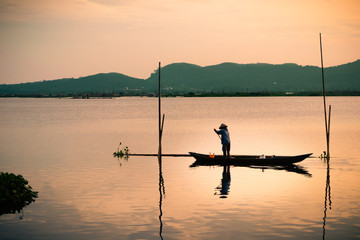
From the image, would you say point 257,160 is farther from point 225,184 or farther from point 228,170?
point 225,184

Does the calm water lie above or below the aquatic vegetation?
below

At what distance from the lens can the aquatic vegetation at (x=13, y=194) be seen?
2025 centimetres

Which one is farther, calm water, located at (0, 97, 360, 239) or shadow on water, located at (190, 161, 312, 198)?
shadow on water, located at (190, 161, 312, 198)

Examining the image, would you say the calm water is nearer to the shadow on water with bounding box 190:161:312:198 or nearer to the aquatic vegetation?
the shadow on water with bounding box 190:161:312:198

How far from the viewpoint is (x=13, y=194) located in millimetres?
20641

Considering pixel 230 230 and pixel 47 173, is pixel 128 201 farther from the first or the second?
pixel 47 173

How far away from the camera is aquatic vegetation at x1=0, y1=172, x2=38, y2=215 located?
20.2 m

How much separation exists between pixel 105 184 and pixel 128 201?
15.4 feet

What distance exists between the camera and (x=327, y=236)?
16.3 meters

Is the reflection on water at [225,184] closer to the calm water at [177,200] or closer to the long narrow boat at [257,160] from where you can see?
the calm water at [177,200]

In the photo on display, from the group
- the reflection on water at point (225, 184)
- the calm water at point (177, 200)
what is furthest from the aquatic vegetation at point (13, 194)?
the reflection on water at point (225, 184)

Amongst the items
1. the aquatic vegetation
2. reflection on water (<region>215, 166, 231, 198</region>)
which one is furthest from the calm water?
the aquatic vegetation

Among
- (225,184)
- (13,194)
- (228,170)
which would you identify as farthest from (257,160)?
(13,194)

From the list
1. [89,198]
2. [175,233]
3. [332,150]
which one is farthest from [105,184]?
[332,150]
